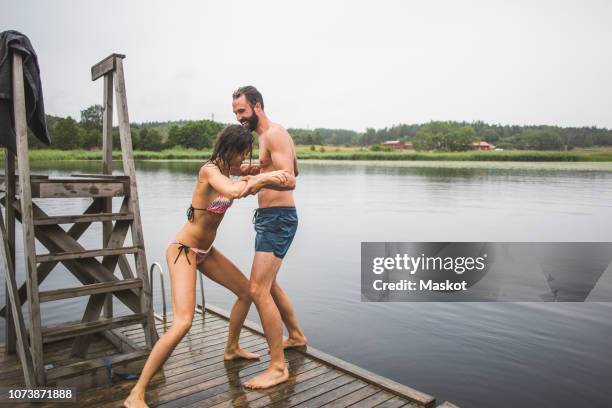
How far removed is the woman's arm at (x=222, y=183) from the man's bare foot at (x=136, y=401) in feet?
5.29

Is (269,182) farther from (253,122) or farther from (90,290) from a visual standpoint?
(90,290)

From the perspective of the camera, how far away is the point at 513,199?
96.6ft

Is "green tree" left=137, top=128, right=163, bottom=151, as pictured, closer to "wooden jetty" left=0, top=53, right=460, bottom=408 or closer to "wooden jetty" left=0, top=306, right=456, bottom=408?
"wooden jetty" left=0, top=53, right=460, bottom=408

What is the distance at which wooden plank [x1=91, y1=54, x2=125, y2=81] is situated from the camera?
4.56m

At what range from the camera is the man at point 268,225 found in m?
3.99

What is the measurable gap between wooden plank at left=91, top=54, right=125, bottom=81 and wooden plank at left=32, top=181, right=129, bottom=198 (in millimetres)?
1167

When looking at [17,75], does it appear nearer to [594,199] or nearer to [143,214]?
[143,214]

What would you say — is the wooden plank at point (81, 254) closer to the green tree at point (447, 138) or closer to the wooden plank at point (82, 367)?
the wooden plank at point (82, 367)

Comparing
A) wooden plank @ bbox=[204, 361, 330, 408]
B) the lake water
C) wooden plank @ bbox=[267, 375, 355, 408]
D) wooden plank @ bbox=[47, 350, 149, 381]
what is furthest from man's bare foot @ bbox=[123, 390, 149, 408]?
the lake water

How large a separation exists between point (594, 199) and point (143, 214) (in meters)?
26.0

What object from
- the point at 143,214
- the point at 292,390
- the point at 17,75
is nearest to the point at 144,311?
the point at 292,390

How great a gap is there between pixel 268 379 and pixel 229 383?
35 centimetres

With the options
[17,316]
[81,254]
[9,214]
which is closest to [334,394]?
[81,254]

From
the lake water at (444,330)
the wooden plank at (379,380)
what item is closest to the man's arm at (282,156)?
the wooden plank at (379,380)
